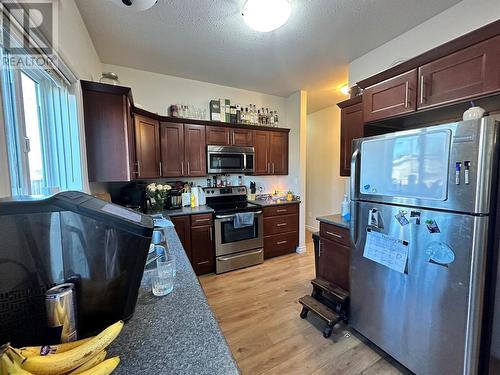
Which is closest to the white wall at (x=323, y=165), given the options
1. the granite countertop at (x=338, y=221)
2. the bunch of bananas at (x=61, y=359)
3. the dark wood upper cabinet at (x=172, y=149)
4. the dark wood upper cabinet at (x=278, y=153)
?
the dark wood upper cabinet at (x=278, y=153)

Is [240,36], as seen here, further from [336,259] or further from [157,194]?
[336,259]

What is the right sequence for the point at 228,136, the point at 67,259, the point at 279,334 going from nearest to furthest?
1. the point at 67,259
2. the point at 279,334
3. the point at 228,136

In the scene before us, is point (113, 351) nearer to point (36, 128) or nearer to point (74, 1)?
point (36, 128)

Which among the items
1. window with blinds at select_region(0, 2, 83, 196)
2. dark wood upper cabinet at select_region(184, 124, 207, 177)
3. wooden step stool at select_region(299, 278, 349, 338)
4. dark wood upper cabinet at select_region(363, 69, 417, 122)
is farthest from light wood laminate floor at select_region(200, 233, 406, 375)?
dark wood upper cabinet at select_region(363, 69, 417, 122)

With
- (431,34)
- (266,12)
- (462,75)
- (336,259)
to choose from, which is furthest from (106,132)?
(431,34)

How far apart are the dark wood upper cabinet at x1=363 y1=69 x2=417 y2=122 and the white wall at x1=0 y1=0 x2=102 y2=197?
2366mm

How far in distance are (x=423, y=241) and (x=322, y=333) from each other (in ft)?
3.90

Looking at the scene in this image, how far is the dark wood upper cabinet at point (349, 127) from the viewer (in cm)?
219

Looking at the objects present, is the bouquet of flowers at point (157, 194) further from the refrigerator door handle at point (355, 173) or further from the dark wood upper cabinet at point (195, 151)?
the refrigerator door handle at point (355, 173)

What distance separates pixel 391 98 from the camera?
1.79 m

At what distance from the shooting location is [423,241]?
1358 millimetres

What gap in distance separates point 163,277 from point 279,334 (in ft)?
4.75

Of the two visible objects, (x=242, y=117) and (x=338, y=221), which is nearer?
(x=338, y=221)

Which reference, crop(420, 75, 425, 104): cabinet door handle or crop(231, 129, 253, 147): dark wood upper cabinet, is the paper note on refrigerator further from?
crop(231, 129, 253, 147): dark wood upper cabinet
